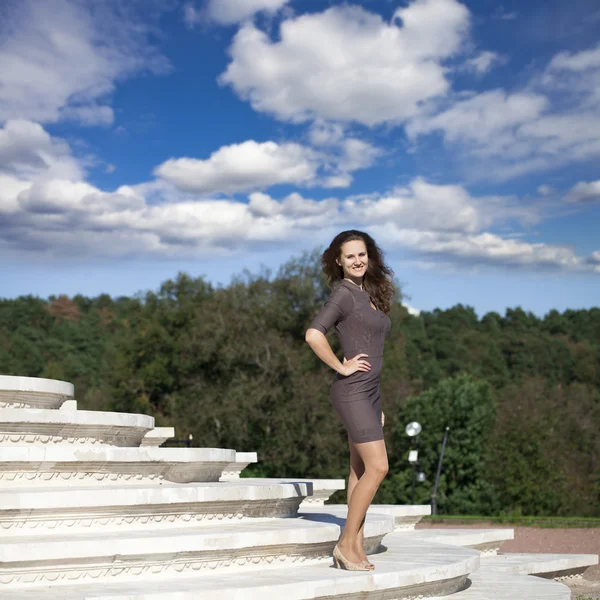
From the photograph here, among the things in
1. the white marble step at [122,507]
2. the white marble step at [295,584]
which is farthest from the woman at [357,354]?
the white marble step at [122,507]

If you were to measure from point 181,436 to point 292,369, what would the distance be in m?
5.94

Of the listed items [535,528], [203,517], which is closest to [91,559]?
[203,517]

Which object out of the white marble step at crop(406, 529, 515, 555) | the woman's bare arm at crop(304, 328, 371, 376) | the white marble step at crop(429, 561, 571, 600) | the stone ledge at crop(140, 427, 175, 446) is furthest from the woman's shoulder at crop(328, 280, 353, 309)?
the stone ledge at crop(140, 427, 175, 446)

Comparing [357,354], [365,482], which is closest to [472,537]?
[365,482]

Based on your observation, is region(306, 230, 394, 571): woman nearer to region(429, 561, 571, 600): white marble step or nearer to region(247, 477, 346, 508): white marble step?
region(429, 561, 571, 600): white marble step

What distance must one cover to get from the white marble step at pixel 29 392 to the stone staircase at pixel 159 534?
0.01 meters

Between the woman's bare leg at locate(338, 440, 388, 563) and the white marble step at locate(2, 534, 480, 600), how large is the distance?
1.12 ft

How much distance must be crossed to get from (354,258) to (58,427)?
9.88ft

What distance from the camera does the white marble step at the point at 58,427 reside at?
21.5 feet

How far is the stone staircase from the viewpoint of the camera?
16.3ft

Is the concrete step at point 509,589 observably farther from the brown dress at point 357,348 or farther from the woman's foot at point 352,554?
the brown dress at point 357,348

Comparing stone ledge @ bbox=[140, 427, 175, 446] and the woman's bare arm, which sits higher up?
the woman's bare arm

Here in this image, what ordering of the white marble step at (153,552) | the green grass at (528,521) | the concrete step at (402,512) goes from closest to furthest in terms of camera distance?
the white marble step at (153,552)
the concrete step at (402,512)
the green grass at (528,521)

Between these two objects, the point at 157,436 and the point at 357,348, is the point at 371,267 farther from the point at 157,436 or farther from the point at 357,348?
the point at 157,436
